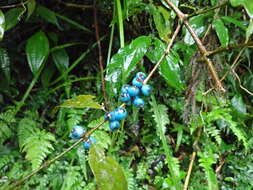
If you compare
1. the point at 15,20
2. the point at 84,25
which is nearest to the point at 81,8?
the point at 84,25

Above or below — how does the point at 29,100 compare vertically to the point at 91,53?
below

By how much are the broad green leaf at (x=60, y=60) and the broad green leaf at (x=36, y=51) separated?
0.32ft

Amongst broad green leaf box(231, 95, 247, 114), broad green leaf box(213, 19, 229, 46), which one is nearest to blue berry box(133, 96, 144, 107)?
broad green leaf box(213, 19, 229, 46)

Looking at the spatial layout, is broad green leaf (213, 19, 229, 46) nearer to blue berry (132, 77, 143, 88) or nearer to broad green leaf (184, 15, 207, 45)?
broad green leaf (184, 15, 207, 45)

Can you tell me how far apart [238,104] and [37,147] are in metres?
0.84

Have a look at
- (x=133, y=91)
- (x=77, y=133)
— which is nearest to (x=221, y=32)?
(x=133, y=91)

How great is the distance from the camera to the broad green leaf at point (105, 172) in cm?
57

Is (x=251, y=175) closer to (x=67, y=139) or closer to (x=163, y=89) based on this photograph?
(x=163, y=89)

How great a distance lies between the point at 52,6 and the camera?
1.41 meters

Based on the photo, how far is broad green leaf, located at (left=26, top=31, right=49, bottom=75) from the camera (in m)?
1.18

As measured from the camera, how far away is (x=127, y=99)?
66 centimetres

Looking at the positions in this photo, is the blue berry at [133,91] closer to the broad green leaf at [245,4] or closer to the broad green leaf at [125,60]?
the broad green leaf at [125,60]

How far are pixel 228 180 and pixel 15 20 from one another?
984 millimetres

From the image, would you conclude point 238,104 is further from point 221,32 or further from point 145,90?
point 145,90
